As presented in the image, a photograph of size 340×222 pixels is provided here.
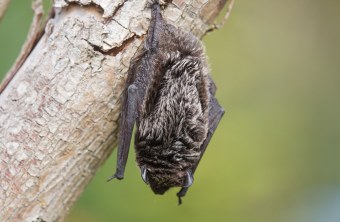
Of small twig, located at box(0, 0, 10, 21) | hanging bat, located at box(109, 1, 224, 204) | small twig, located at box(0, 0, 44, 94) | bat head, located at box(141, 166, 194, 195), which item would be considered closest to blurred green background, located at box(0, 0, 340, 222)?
small twig, located at box(0, 0, 10, 21)

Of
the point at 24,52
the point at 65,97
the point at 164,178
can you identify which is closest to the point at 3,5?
the point at 24,52

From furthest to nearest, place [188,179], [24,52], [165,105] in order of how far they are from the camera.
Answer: [188,179], [24,52], [165,105]

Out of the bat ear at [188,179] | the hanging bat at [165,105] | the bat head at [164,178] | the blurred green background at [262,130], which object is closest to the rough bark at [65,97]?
the hanging bat at [165,105]

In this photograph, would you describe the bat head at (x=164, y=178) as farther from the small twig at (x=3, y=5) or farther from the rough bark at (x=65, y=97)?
the small twig at (x=3, y=5)

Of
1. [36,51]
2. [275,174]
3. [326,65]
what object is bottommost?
[275,174]

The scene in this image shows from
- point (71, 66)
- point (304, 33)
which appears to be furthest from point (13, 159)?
point (304, 33)

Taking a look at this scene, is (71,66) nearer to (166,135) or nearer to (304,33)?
(166,135)

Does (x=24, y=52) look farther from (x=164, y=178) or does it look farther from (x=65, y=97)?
(x=164, y=178)
